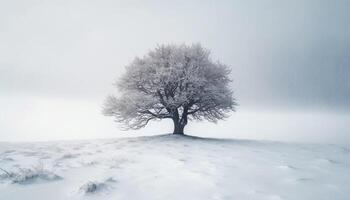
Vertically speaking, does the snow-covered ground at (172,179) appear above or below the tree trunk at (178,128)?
below

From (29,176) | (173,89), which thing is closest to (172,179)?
(29,176)

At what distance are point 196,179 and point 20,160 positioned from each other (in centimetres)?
605

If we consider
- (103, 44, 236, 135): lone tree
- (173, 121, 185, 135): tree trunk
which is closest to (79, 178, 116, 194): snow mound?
(103, 44, 236, 135): lone tree

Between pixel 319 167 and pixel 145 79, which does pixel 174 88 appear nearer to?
pixel 145 79

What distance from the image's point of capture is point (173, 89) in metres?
20.4

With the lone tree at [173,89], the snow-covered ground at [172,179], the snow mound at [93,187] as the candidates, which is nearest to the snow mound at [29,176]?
the snow-covered ground at [172,179]

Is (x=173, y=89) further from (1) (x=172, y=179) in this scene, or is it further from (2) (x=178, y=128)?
(1) (x=172, y=179)

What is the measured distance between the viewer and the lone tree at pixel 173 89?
755 inches

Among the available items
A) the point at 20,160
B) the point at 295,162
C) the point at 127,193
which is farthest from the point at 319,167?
the point at 20,160

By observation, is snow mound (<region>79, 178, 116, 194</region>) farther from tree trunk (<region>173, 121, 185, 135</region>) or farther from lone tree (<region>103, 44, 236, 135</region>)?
tree trunk (<region>173, 121, 185, 135</region>)

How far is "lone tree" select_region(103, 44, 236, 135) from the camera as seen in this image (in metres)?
19.2

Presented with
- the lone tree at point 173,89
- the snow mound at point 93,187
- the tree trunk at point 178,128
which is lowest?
the snow mound at point 93,187

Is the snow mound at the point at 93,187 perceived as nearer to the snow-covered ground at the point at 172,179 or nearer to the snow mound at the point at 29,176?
the snow-covered ground at the point at 172,179

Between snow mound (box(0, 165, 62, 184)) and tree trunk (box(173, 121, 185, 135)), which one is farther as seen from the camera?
tree trunk (box(173, 121, 185, 135))
